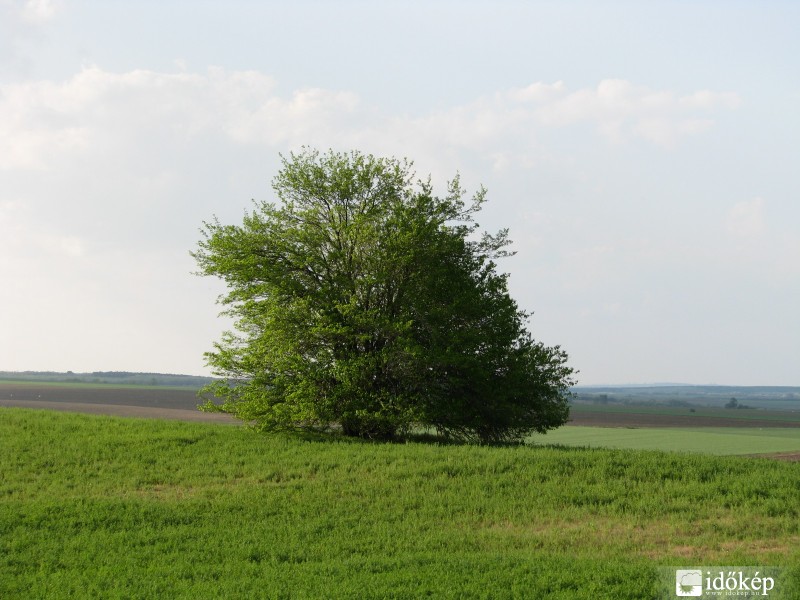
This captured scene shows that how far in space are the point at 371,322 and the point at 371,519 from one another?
13.7 metres

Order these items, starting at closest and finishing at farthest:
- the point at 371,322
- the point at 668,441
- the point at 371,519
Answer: the point at 371,519 → the point at 371,322 → the point at 668,441

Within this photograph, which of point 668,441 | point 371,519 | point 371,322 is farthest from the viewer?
point 668,441

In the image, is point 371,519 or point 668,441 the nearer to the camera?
point 371,519

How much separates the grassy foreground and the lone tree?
2.85 m

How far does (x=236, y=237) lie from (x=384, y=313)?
7.91 m

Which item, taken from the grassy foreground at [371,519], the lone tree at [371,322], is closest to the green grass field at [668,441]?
the lone tree at [371,322]

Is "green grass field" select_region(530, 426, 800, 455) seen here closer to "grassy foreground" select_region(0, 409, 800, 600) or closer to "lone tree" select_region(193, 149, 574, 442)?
"lone tree" select_region(193, 149, 574, 442)

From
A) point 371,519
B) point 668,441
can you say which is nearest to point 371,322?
point 371,519

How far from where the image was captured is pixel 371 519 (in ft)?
68.1

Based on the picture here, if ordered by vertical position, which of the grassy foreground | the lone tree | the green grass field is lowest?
the green grass field

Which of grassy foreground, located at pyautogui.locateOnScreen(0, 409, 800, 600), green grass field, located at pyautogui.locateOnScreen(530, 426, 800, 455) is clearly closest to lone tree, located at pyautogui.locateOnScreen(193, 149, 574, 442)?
grassy foreground, located at pyautogui.locateOnScreen(0, 409, 800, 600)

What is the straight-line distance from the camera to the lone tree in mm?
33906

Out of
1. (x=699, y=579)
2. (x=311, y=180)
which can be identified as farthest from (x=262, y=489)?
(x=311, y=180)

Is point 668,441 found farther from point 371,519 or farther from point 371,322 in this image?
point 371,519
